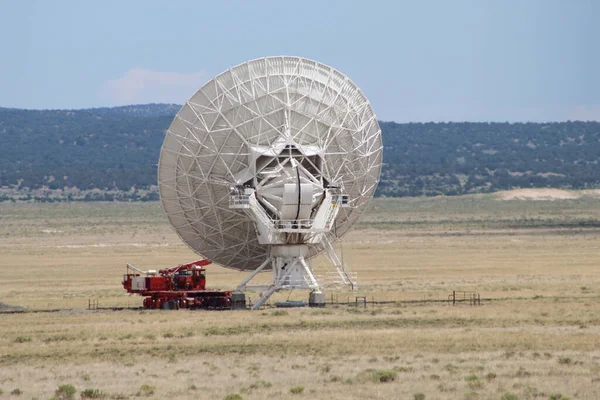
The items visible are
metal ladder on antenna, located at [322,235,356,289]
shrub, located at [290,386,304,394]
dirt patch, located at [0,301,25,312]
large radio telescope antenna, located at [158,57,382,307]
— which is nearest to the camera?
shrub, located at [290,386,304,394]

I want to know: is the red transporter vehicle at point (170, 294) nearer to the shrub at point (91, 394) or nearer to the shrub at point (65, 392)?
the shrub at point (65, 392)

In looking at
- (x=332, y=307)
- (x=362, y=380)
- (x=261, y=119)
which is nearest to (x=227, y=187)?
(x=261, y=119)

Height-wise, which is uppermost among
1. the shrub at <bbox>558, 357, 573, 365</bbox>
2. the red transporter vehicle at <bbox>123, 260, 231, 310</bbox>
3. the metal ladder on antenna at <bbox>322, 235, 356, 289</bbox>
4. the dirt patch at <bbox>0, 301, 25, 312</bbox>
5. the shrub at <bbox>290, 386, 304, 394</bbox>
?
the metal ladder on antenna at <bbox>322, 235, 356, 289</bbox>

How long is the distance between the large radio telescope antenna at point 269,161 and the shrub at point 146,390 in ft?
76.3

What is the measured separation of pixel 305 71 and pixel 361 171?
5775 mm

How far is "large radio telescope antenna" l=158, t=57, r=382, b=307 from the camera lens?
6256 cm

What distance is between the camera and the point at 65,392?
38031 mm

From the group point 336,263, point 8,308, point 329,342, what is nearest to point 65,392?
point 329,342

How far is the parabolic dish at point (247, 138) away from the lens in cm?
6288

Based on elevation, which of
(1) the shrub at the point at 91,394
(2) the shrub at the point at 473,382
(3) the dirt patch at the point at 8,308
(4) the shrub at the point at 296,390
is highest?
(3) the dirt patch at the point at 8,308

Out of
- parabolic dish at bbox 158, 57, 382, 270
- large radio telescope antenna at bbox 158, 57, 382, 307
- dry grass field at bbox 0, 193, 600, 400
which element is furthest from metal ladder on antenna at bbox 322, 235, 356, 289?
dry grass field at bbox 0, 193, 600, 400

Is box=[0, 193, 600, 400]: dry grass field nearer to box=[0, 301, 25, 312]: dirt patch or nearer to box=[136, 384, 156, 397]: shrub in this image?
box=[136, 384, 156, 397]: shrub

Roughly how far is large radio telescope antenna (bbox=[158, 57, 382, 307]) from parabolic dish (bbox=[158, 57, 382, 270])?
5 centimetres

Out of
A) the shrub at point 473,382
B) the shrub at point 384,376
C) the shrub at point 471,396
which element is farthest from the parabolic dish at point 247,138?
the shrub at point 471,396
